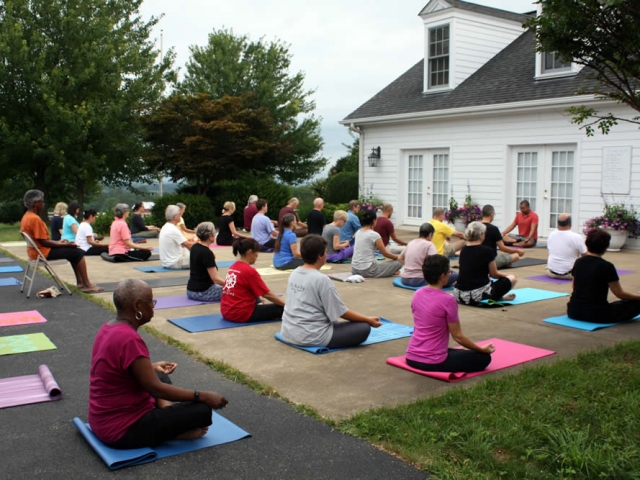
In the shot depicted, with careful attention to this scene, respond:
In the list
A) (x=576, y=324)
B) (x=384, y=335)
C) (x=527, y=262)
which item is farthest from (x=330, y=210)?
(x=384, y=335)

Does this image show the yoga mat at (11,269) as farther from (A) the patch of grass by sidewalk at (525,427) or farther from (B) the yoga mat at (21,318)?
(A) the patch of grass by sidewalk at (525,427)

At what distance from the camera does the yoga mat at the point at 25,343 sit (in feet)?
20.5

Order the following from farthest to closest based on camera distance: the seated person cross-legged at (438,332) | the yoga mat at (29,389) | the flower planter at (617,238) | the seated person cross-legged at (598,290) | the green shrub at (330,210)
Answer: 1. the green shrub at (330,210)
2. the flower planter at (617,238)
3. the seated person cross-legged at (598,290)
4. the seated person cross-legged at (438,332)
5. the yoga mat at (29,389)

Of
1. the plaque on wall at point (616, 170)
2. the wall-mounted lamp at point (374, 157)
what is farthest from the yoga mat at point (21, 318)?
the wall-mounted lamp at point (374, 157)

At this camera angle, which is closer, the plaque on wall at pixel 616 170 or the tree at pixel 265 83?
the plaque on wall at pixel 616 170

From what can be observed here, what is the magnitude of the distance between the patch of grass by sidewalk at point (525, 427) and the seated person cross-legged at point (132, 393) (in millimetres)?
1084

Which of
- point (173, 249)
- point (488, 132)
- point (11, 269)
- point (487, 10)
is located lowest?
point (11, 269)

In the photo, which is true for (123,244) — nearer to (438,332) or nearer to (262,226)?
(262,226)

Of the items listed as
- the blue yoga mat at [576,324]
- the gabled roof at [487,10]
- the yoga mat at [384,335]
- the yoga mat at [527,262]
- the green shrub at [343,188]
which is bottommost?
the yoga mat at [384,335]

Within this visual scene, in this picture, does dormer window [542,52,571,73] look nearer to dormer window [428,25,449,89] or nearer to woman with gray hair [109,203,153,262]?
dormer window [428,25,449,89]

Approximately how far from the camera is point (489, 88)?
55.9ft

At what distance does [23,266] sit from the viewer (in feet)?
41.3

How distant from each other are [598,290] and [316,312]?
331 centimetres

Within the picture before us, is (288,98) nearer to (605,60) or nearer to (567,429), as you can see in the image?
(605,60)
